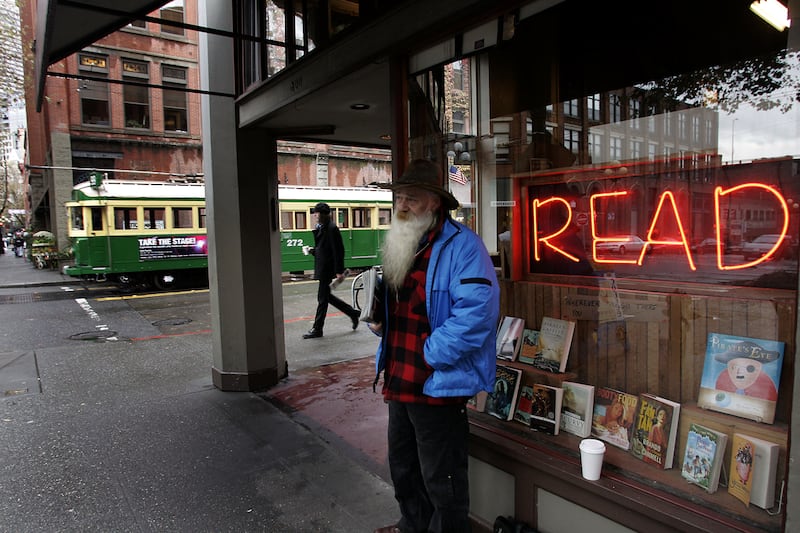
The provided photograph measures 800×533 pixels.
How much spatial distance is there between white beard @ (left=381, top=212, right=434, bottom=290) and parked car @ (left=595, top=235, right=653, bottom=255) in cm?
96

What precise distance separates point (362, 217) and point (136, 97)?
43.0ft

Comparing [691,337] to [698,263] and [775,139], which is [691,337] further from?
[775,139]

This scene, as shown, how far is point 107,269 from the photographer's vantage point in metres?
14.1

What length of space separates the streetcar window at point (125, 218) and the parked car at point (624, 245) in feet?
47.7

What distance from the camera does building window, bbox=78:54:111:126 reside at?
2206cm

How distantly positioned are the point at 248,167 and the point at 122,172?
19960mm

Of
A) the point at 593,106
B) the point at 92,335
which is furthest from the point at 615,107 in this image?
the point at 92,335

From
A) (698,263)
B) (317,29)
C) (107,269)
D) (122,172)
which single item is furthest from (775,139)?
(122,172)

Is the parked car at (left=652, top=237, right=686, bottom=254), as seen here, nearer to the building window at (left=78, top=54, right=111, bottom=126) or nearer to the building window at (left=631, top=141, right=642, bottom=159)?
the building window at (left=631, top=141, right=642, bottom=159)

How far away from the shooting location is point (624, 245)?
8.76ft

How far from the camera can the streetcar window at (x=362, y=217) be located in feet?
59.5

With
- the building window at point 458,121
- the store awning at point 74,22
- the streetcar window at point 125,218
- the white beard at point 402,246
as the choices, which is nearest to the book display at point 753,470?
the white beard at point 402,246

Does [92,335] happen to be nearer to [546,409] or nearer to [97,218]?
[97,218]

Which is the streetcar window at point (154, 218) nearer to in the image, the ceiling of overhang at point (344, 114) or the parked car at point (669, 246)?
the ceiling of overhang at point (344, 114)
